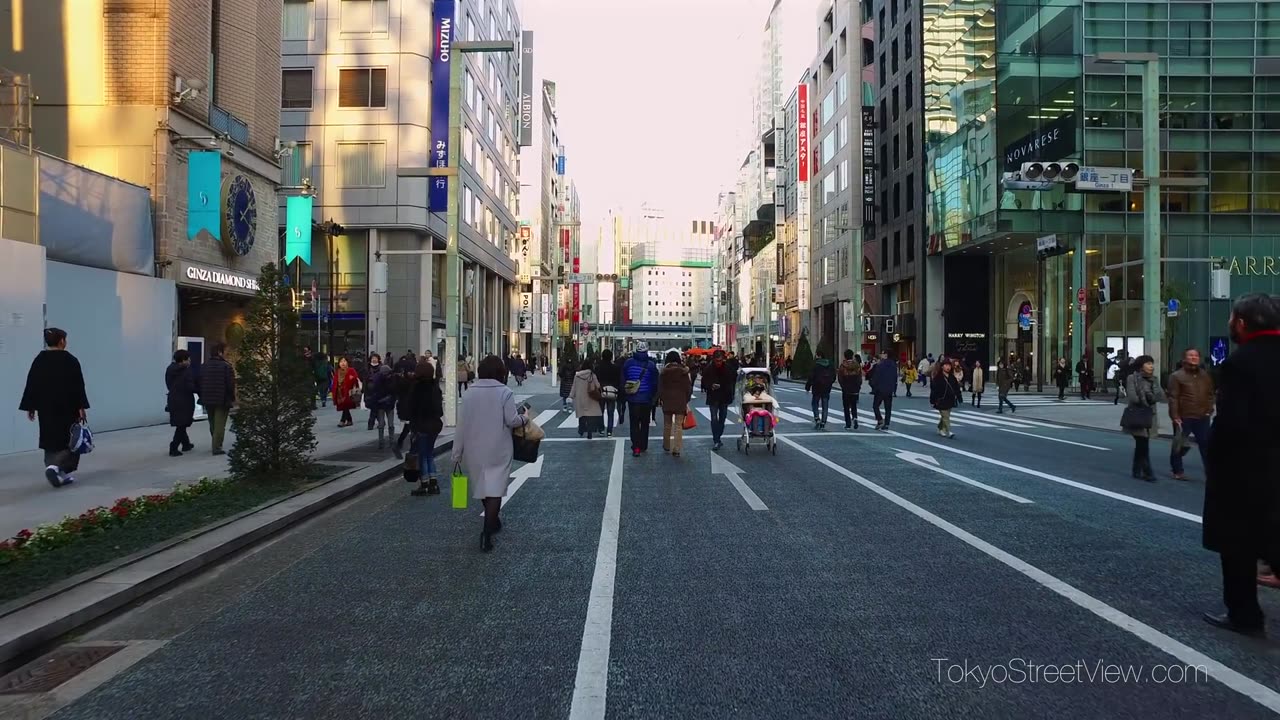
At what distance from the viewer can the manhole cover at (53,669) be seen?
4375 millimetres

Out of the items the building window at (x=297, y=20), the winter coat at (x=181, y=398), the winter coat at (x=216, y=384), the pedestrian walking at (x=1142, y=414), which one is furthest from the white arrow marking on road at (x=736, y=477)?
the building window at (x=297, y=20)

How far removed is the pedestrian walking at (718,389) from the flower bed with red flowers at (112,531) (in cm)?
820

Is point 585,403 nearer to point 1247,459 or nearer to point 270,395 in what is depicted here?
point 270,395

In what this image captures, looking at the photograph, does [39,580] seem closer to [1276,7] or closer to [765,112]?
[1276,7]

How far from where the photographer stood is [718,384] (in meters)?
15.8

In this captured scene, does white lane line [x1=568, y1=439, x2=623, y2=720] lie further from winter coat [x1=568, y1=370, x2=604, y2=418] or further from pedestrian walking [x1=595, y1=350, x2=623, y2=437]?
pedestrian walking [x1=595, y1=350, x2=623, y2=437]

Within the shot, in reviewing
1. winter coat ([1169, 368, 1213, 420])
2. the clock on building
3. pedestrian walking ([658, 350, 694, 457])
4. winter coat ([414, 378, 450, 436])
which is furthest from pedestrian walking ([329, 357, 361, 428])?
winter coat ([1169, 368, 1213, 420])

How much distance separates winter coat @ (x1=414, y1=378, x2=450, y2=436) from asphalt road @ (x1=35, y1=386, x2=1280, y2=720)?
1.07 metres

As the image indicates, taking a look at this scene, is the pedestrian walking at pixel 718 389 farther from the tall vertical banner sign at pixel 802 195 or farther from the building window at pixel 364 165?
the tall vertical banner sign at pixel 802 195

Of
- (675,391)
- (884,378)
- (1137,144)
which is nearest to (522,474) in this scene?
(675,391)

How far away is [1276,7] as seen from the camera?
128 ft

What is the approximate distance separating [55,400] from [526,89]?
6720 cm

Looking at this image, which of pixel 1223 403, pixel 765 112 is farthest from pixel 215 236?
pixel 765 112

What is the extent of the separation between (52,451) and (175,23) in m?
13.7
